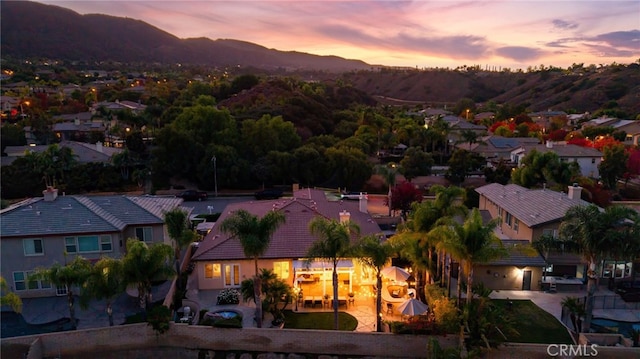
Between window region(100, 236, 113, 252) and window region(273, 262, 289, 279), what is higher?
window region(100, 236, 113, 252)

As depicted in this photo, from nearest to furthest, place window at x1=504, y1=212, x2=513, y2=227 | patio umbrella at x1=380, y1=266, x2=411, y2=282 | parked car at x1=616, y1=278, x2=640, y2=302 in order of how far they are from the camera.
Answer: parked car at x1=616, y1=278, x2=640, y2=302 < patio umbrella at x1=380, y1=266, x2=411, y2=282 < window at x1=504, y1=212, x2=513, y2=227

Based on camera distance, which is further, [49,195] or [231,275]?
[49,195]

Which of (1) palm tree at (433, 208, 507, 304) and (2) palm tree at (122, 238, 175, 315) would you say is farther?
(2) palm tree at (122, 238, 175, 315)

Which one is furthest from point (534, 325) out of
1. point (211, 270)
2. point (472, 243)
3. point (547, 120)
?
point (547, 120)

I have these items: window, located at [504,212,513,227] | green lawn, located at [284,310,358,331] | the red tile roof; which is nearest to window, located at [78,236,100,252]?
the red tile roof

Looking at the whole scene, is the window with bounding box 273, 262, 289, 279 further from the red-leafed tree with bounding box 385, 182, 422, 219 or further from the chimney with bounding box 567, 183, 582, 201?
the chimney with bounding box 567, 183, 582, 201

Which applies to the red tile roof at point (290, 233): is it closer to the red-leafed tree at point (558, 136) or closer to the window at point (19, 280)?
the window at point (19, 280)

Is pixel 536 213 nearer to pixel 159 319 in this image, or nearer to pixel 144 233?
pixel 159 319
